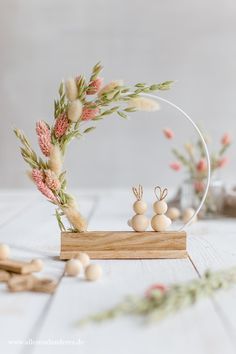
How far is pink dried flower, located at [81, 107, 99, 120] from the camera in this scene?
1495 millimetres

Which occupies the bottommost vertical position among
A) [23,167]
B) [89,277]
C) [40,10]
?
[23,167]

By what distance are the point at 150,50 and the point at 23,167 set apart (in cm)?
108

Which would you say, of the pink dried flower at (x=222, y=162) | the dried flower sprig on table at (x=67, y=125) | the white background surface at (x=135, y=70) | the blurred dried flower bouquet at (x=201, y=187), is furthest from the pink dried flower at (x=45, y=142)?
the white background surface at (x=135, y=70)

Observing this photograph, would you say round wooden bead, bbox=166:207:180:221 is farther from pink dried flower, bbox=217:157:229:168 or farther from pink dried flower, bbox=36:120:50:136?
pink dried flower, bbox=36:120:50:136

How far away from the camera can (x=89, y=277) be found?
127cm

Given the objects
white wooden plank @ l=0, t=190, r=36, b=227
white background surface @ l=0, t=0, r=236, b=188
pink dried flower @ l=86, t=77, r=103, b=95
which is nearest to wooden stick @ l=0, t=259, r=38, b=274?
pink dried flower @ l=86, t=77, r=103, b=95

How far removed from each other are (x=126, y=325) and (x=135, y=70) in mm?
3133

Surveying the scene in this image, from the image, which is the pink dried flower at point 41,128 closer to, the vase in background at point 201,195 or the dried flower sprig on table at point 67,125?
the dried flower sprig on table at point 67,125

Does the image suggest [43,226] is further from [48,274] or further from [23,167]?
[23,167]

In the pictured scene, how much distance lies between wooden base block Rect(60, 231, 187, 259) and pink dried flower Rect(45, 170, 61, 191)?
12 centimetres

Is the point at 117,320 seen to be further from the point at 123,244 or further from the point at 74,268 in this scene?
the point at 123,244

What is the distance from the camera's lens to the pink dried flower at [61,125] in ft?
4.88

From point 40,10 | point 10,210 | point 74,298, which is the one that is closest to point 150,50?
point 40,10

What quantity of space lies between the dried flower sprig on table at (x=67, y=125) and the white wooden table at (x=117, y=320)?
16 centimetres
